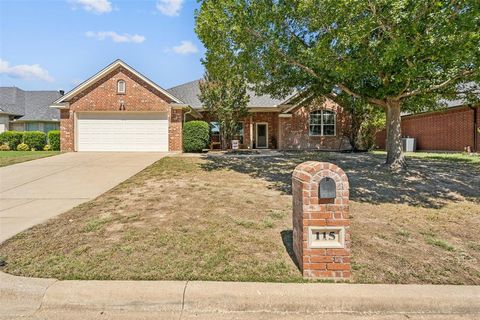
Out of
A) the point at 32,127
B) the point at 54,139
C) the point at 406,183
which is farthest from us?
the point at 32,127

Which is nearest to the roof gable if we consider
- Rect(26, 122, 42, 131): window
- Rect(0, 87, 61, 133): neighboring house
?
Rect(0, 87, 61, 133): neighboring house

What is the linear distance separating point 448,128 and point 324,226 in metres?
19.8

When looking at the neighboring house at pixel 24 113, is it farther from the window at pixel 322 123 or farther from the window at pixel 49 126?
the window at pixel 322 123

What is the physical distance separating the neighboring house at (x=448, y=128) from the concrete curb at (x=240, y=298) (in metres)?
15.3

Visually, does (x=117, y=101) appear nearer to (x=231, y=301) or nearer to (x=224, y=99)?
(x=224, y=99)

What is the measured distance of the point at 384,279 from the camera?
11.1 feet

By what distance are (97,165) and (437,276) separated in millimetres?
12106

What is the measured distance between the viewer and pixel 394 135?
10867 mm

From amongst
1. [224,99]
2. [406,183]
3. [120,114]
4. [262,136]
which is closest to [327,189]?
[406,183]

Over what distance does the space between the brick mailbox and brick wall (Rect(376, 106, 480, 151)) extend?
58.3 feet

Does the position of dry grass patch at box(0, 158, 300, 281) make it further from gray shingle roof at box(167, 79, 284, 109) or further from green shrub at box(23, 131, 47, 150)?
green shrub at box(23, 131, 47, 150)

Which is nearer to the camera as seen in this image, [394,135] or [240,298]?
[240,298]

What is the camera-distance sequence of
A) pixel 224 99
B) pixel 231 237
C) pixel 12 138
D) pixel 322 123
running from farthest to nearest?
1. pixel 12 138
2. pixel 322 123
3. pixel 224 99
4. pixel 231 237

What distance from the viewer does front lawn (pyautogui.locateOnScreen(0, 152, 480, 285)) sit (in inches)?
139
